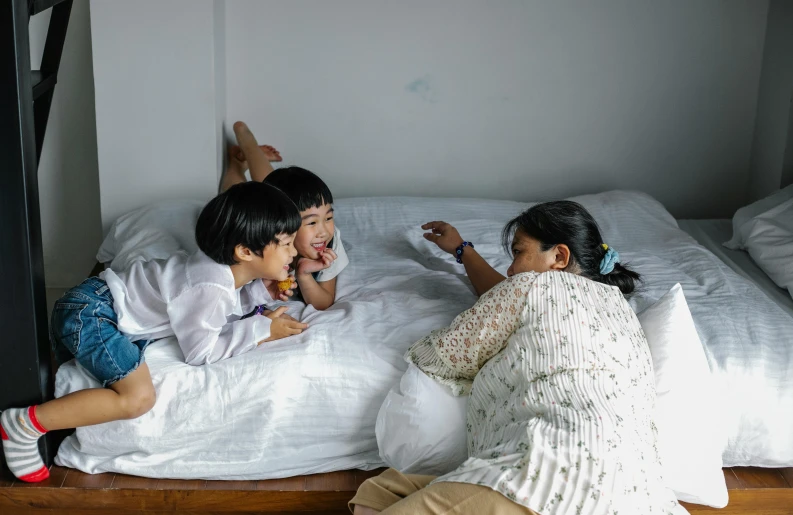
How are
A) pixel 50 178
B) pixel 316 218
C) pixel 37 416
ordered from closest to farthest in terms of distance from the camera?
pixel 37 416 < pixel 316 218 < pixel 50 178

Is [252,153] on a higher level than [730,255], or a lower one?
higher

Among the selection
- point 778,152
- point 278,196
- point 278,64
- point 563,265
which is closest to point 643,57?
point 778,152

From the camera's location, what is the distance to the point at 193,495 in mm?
1853

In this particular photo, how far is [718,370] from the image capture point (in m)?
1.96

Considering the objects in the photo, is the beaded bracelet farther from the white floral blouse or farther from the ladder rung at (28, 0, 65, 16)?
the ladder rung at (28, 0, 65, 16)

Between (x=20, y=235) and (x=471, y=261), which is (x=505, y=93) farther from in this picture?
(x=20, y=235)

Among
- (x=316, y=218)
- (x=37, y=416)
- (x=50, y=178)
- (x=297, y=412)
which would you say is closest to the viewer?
(x=37, y=416)

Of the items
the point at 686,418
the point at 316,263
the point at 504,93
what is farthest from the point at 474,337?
the point at 504,93

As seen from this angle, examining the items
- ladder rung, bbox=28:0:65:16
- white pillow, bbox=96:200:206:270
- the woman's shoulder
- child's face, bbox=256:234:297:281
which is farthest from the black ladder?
the woman's shoulder

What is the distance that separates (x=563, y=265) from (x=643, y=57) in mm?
1595

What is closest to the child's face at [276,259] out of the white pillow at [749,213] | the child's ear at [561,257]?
the child's ear at [561,257]

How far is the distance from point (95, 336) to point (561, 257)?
3.40ft

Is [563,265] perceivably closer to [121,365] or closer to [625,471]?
[625,471]

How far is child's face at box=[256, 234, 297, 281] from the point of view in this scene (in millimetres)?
1974
